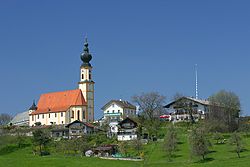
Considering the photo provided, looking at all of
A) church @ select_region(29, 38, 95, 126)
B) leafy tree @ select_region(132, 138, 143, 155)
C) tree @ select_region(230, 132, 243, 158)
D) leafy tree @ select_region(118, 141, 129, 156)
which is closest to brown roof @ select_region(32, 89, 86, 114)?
church @ select_region(29, 38, 95, 126)

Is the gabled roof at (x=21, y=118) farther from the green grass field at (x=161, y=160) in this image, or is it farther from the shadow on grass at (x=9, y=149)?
the green grass field at (x=161, y=160)

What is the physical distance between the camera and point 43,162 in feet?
208

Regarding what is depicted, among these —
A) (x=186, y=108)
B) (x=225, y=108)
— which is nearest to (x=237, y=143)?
(x=225, y=108)

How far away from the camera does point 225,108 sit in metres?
92.2

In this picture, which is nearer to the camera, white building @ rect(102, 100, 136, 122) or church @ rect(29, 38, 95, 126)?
church @ rect(29, 38, 95, 126)

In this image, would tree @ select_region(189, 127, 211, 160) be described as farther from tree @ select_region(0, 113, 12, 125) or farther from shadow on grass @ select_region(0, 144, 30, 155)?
tree @ select_region(0, 113, 12, 125)

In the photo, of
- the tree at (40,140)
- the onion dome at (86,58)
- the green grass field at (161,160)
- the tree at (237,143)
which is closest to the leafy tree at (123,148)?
the green grass field at (161,160)

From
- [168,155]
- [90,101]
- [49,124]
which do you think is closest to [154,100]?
[90,101]

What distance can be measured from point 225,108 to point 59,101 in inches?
1608

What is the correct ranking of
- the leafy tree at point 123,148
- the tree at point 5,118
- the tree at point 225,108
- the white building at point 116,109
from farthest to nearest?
the tree at point 5,118, the white building at point 116,109, the tree at point 225,108, the leafy tree at point 123,148

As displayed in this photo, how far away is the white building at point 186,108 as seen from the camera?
9906 centimetres

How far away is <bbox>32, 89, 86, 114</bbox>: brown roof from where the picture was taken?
4417 inches

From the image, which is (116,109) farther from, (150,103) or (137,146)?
(137,146)

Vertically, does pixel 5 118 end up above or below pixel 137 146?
above
